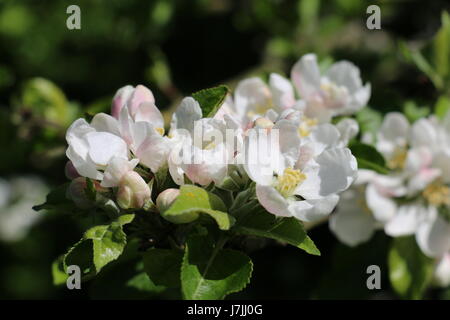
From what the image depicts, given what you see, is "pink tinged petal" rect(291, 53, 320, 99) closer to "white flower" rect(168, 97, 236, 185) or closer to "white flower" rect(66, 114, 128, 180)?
"white flower" rect(168, 97, 236, 185)

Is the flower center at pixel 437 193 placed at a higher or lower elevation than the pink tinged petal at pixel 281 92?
lower

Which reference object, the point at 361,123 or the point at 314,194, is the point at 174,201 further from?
the point at 361,123

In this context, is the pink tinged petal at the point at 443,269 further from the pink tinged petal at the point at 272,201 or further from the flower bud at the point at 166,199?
the flower bud at the point at 166,199

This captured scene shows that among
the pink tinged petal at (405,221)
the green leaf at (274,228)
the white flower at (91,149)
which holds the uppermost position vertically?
the white flower at (91,149)

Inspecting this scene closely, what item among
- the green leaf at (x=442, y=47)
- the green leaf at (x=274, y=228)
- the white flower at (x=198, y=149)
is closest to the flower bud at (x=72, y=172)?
the white flower at (x=198, y=149)

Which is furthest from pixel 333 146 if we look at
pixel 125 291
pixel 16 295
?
pixel 16 295

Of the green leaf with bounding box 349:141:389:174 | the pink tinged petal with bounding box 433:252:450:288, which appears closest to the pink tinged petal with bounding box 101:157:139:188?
the green leaf with bounding box 349:141:389:174

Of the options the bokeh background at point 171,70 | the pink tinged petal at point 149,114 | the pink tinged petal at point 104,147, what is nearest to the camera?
the pink tinged petal at point 104,147
